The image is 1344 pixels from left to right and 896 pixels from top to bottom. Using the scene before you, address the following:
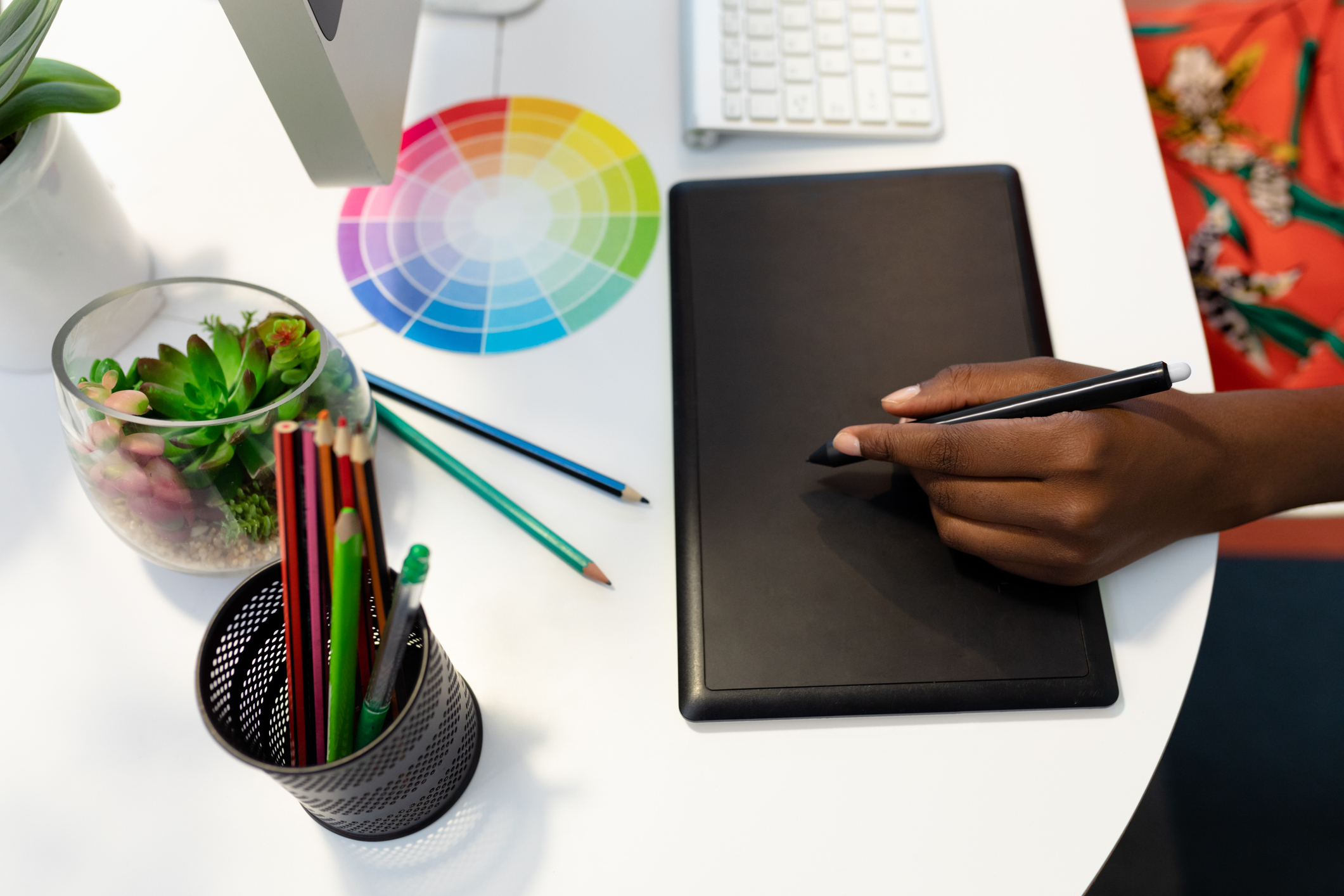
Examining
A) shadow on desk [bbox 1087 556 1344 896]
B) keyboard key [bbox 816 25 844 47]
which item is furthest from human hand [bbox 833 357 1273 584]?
shadow on desk [bbox 1087 556 1344 896]

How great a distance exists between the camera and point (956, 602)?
490 mm

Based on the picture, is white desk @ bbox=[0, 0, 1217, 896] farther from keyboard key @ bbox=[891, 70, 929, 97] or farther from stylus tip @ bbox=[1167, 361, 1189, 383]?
stylus tip @ bbox=[1167, 361, 1189, 383]

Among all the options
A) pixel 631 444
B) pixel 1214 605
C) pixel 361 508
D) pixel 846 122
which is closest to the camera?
pixel 361 508

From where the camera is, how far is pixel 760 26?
0.71m

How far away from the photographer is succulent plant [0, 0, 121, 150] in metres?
0.43

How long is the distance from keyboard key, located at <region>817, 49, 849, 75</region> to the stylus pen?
347 millimetres

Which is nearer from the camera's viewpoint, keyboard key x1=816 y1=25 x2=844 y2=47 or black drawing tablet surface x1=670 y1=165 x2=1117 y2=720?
black drawing tablet surface x1=670 y1=165 x2=1117 y2=720

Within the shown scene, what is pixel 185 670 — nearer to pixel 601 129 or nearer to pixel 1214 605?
pixel 601 129

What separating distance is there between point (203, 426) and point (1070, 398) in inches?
17.7

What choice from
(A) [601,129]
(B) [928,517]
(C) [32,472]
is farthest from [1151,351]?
(C) [32,472]

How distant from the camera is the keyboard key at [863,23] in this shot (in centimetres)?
71

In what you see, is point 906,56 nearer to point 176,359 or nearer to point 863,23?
point 863,23

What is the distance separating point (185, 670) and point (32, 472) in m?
0.19

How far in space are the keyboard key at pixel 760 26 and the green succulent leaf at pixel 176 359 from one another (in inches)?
19.9
